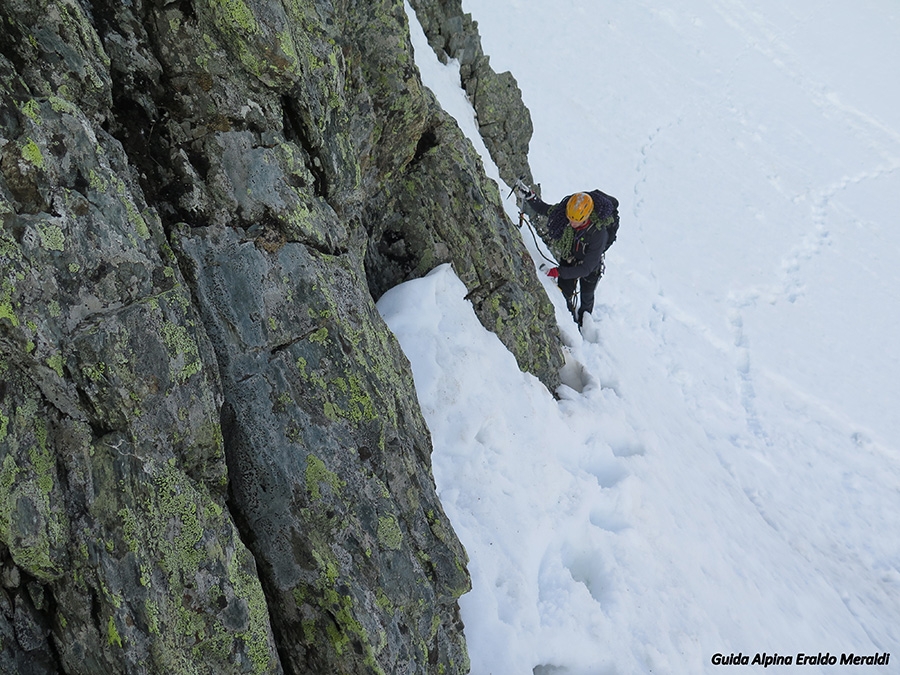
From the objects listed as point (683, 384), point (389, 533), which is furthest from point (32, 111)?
point (683, 384)

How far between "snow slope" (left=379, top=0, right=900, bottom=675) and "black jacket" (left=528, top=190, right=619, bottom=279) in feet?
3.08

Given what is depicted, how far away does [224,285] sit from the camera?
14.9 ft

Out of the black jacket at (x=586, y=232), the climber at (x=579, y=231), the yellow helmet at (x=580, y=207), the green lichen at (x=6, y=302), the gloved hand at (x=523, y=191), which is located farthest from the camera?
the gloved hand at (x=523, y=191)

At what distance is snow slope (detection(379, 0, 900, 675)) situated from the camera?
7.13 m

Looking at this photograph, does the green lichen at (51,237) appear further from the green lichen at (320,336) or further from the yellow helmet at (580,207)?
the yellow helmet at (580,207)

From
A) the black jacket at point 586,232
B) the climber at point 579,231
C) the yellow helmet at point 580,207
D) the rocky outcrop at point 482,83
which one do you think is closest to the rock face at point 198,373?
the yellow helmet at point 580,207

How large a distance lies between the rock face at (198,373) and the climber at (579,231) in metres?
5.74

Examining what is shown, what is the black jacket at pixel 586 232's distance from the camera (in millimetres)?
10945

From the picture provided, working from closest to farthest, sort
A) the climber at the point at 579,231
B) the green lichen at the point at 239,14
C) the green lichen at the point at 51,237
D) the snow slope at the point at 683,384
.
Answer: the green lichen at the point at 51,237, the green lichen at the point at 239,14, the snow slope at the point at 683,384, the climber at the point at 579,231

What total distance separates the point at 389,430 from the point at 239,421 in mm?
1298

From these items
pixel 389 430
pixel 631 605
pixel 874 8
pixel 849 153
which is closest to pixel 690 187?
pixel 849 153

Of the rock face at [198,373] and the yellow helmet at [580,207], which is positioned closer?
the rock face at [198,373]

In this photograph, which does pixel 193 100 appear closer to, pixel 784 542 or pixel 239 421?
pixel 239 421

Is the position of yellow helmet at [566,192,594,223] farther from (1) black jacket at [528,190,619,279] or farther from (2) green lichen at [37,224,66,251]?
(2) green lichen at [37,224,66,251]
